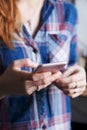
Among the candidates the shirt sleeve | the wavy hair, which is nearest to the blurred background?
the shirt sleeve

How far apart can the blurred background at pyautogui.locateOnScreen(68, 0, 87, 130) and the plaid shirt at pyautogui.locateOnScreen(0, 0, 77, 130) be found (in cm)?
77

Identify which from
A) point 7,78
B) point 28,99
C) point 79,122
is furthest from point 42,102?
point 79,122

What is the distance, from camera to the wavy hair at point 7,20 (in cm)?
78

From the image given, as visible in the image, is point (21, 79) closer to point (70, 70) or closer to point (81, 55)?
point (70, 70)

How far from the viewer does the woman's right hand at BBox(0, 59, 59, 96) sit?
0.68 meters

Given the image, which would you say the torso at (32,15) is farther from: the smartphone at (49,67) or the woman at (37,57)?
the smartphone at (49,67)

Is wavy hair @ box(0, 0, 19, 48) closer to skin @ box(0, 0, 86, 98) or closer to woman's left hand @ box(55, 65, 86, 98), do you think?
skin @ box(0, 0, 86, 98)

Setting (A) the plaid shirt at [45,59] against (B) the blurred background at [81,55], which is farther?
(B) the blurred background at [81,55]

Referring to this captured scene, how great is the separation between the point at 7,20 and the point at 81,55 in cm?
95

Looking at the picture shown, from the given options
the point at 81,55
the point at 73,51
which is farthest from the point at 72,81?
the point at 81,55

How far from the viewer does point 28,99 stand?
0.80 meters

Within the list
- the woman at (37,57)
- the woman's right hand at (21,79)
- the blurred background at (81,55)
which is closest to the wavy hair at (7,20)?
the woman at (37,57)

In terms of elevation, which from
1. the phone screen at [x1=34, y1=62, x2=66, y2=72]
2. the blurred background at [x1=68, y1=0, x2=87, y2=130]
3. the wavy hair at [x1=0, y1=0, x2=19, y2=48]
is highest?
the wavy hair at [x1=0, y1=0, x2=19, y2=48]

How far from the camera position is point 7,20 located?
79 centimetres
